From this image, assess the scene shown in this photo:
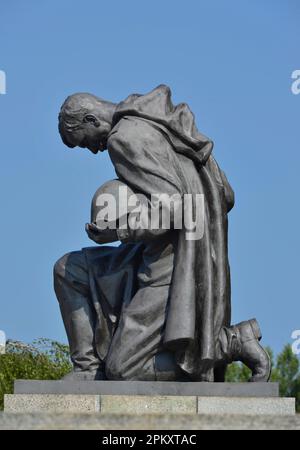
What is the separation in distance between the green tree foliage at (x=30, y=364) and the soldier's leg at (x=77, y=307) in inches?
696

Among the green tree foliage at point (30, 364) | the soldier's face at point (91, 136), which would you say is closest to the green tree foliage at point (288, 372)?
the green tree foliage at point (30, 364)

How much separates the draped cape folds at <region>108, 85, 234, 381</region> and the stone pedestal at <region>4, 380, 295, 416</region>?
0.32m

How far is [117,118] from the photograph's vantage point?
38.2 feet

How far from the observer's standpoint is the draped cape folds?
10.9 meters

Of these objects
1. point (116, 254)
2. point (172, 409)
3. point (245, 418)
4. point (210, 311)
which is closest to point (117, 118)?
point (116, 254)

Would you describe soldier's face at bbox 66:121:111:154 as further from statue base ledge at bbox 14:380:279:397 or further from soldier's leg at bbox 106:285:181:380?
statue base ledge at bbox 14:380:279:397

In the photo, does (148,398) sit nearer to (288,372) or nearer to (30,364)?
(30,364)

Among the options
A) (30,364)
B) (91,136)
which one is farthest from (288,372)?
(91,136)

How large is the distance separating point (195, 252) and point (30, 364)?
19892 mm

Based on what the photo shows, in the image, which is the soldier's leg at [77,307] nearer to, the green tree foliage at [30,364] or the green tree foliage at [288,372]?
the green tree foliage at [30,364]

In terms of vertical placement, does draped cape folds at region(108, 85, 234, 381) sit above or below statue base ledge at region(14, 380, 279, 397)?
above

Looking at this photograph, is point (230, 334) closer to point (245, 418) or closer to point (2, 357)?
point (245, 418)

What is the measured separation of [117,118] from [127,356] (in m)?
2.29

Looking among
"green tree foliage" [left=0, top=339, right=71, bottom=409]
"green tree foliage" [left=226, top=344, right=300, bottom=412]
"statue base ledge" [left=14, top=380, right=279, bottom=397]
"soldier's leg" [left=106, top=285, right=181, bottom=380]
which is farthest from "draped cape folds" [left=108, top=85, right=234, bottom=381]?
"green tree foliage" [left=226, top=344, right=300, bottom=412]
